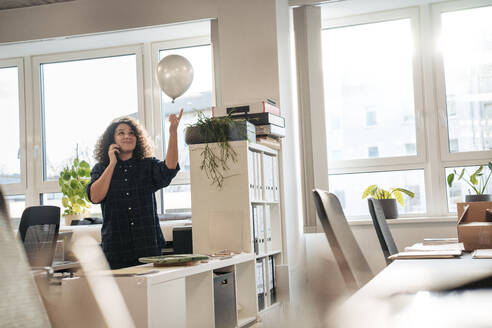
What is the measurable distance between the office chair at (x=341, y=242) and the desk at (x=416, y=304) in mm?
506

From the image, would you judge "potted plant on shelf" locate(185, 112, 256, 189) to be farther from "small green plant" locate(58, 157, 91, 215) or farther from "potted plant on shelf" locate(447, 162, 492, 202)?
"small green plant" locate(58, 157, 91, 215)

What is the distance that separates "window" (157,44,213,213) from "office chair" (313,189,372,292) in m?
3.65

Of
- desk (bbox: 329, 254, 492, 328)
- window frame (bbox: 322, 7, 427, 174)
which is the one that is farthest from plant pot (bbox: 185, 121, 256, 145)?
desk (bbox: 329, 254, 492, 328)

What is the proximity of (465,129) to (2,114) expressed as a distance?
15.1 ft

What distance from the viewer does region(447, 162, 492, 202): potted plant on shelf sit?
4406 mm

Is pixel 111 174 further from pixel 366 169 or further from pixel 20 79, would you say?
pixel 20 79

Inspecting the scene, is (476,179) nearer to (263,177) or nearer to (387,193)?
(387,193)

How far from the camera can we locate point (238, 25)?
16.0ft

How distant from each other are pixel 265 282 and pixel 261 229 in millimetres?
380

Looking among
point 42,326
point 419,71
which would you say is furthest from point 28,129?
point 42,326

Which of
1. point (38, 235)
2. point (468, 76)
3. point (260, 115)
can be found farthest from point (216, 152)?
point (468, 76)

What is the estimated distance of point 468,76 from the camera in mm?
4996

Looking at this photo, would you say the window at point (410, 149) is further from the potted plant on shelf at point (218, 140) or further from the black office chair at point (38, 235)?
the black office chair at point (38, 235)

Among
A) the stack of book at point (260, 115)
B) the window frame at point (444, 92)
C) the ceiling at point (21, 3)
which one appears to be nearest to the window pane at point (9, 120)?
the ceiling at point (21, 3)
